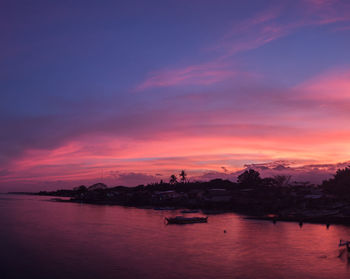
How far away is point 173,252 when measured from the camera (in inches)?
1704

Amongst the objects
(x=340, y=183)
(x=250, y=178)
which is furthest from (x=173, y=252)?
(x=250, y=178)

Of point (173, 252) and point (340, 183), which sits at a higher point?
point (340, 183)

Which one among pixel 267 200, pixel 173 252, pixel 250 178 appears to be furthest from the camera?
pixel 250 178

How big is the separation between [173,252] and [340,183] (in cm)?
7166

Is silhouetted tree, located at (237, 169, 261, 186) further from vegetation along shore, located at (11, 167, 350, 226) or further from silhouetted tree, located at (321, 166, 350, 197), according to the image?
silhouetted tree, located at (321, 166, 350, 197)

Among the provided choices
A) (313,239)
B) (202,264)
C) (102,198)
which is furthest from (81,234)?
(102,198)

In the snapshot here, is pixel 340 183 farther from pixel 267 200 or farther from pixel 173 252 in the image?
pixel 173 252

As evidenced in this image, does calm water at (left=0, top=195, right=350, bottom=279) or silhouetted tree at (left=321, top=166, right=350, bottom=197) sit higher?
silhouetted tree at (left=321, top=166, right=350, bottom=197)

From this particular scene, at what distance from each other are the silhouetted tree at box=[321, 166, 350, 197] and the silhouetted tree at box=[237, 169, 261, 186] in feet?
168

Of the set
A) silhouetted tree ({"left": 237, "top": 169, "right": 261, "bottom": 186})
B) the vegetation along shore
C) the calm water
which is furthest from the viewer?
silhouetted tree ({"left": 237, "top": 169, "right": 261, "bottom": 186})

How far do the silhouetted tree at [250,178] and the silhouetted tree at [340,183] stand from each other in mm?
51270

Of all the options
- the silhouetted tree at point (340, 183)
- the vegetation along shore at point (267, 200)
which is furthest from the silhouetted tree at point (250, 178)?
the silhouetted tree at point (340, 183)

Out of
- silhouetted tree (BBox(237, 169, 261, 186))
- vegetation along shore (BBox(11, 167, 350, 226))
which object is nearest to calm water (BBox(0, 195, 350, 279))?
vegetation along shore (BBox(11, 167, 350, 226))

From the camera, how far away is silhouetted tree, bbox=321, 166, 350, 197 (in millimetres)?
95062
